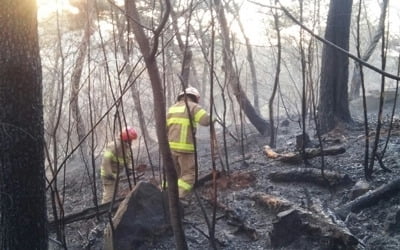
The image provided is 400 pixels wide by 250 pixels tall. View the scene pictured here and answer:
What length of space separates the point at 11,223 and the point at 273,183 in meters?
3.00

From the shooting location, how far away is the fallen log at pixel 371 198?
3.61m

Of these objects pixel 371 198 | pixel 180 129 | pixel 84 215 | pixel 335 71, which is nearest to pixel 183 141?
pixel 180 129

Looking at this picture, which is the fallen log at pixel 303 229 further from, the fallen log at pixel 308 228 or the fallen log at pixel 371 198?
the fallen log at pixel 371 198

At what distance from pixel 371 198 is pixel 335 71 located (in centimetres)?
370

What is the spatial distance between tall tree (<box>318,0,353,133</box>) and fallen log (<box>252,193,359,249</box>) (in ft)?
11.8

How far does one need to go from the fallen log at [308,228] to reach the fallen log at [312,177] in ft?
2.56

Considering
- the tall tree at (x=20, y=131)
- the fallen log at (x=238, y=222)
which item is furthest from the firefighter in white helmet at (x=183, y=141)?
the tall tree at (x=20, y=131)

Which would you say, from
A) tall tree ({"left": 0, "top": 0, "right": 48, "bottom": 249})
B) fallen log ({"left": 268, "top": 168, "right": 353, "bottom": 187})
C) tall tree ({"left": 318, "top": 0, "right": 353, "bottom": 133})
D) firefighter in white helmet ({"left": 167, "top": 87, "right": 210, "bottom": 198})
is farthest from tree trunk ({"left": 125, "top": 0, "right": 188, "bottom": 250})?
tall tree ({"left": 318, "top": 0, "right": 353, "bottom": 133})

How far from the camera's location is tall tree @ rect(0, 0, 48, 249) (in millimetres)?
2863

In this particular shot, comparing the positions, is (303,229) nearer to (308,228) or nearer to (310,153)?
(308,228)

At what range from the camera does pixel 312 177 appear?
4.62m

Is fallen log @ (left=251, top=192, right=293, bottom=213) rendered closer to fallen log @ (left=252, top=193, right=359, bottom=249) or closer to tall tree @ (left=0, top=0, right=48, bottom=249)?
fallen log @ (left=252, top=193, right=359, bottom=249)

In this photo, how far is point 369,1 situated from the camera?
Answer: 22.1m

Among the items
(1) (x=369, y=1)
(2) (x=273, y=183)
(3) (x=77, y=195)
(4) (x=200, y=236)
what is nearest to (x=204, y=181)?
(2) (x=273, y=183)
